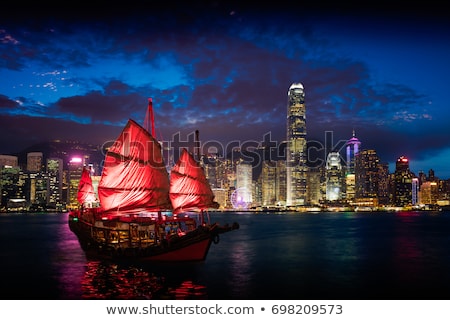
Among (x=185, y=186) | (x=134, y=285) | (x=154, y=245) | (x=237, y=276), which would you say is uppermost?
(x=185, y=186)

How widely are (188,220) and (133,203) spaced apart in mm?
Answer: 7604

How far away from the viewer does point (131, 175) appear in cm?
4484

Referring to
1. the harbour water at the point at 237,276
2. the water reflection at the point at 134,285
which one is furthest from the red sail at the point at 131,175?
the water reflection at the point at 134,285

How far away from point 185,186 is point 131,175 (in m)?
5.44

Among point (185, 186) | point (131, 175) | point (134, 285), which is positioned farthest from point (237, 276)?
point (131, 175)

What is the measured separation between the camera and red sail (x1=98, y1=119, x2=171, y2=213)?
44.6 meters

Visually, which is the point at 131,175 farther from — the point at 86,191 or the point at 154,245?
the point at 86,191

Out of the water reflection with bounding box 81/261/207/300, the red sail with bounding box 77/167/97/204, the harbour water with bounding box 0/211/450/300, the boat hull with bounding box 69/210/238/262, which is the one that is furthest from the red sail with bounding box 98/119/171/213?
the red sail with bounding box 77/167/97/204

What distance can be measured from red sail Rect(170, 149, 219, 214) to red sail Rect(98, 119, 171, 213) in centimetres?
227

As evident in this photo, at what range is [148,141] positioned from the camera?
1785 inches

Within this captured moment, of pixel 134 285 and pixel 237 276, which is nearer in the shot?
pixel 134 285
